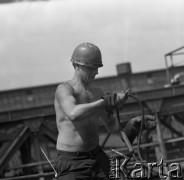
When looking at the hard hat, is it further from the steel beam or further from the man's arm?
the steel beam

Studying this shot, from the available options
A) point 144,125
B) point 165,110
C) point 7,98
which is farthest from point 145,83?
point 144,125

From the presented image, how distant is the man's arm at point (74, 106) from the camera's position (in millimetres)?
3734

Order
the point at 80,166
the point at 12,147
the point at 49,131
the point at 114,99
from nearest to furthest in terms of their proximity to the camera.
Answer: the point at 114,99, the point at 80,166, the point at 12,147, the point at 49,131

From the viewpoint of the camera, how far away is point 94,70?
13.4ft

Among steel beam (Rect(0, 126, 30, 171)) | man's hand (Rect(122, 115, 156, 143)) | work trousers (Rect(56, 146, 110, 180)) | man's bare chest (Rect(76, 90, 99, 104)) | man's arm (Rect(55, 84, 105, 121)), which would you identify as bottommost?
work trousers (Rect(56, 146, 110, 180))

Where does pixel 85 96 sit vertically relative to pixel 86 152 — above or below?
above

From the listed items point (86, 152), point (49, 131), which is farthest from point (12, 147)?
point (86, 152)

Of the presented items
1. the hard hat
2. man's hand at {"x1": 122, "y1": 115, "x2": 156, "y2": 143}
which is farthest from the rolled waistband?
the hard hat

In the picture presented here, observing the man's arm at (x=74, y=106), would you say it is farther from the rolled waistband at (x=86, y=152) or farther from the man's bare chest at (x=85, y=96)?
the rolled waistband at (x=86, y=152)

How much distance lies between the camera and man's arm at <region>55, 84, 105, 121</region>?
373cm

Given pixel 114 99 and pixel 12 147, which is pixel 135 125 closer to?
pixel 114 99

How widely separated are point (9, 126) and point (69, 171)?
21.1 feet

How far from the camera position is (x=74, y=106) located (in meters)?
3.80

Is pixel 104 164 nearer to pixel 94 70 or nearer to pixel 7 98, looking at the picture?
pixel 94 70
